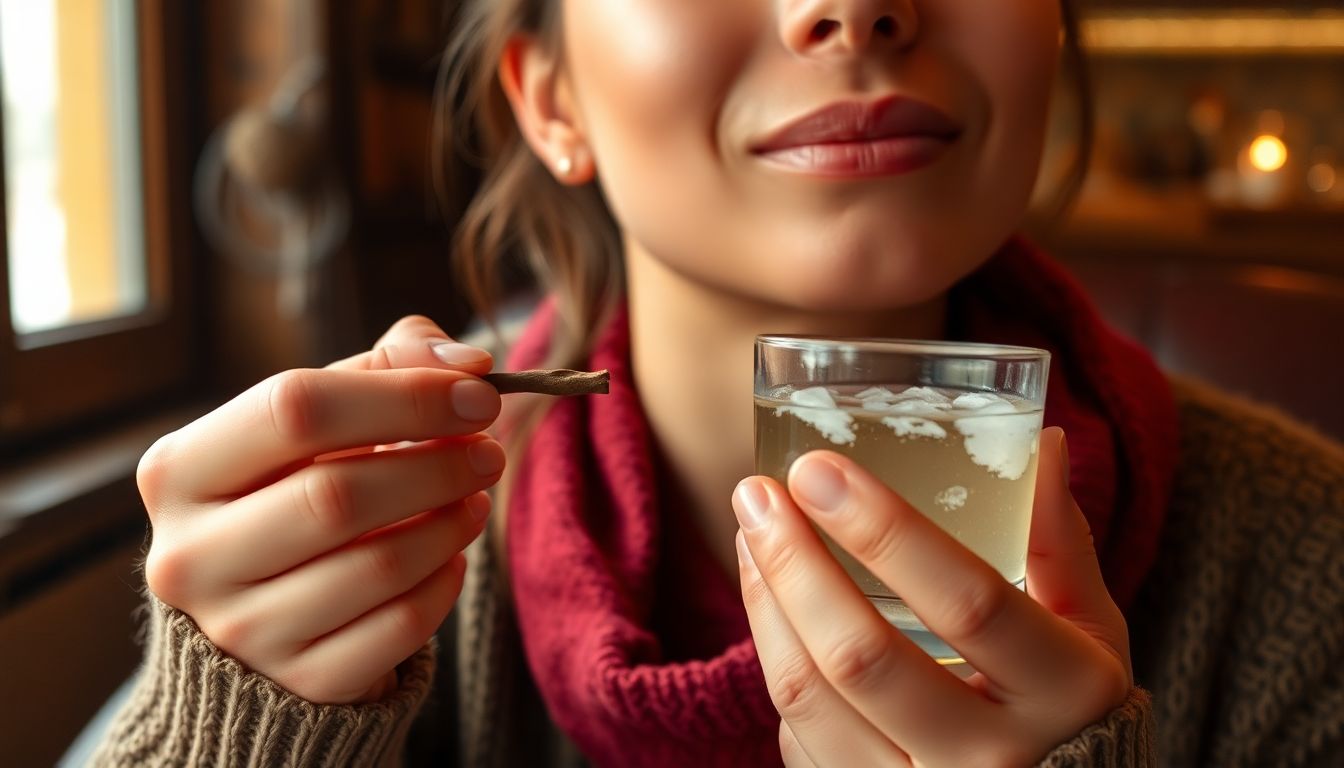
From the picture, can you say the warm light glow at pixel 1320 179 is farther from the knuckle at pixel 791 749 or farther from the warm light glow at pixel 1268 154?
the knuckle at pixel 791 749

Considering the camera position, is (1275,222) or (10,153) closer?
(10,153)

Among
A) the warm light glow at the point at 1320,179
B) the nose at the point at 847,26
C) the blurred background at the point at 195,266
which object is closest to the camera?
the nose at the point at 847,26

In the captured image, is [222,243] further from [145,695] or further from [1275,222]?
[1275,222]

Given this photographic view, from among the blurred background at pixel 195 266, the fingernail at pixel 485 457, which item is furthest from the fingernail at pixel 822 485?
the blurred background at pixel 195 266

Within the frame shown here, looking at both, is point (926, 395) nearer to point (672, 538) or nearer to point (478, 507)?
point (478, 507)

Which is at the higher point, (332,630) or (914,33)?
(914,33)

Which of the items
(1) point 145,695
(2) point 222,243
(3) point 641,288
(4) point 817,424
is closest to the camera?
(4) point 817,424

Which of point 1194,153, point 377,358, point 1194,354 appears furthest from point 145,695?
point 1194,153

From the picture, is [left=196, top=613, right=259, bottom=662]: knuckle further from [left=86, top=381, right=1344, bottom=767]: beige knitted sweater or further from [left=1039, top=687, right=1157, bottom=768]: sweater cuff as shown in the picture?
[left=1039, top=687, right=1157, bottom=768]: sweater cuff

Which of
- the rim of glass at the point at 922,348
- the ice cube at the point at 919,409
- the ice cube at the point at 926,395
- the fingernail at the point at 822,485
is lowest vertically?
the fingernail at the point at 822,485
